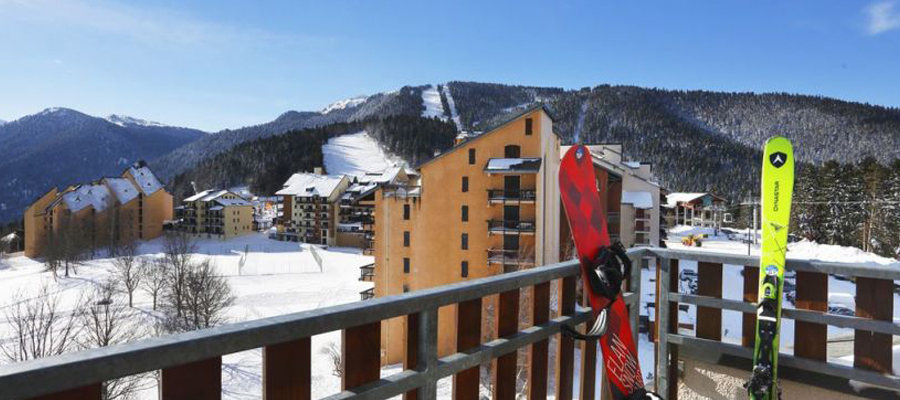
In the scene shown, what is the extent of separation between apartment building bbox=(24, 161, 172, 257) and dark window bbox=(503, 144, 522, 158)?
56.0 meters

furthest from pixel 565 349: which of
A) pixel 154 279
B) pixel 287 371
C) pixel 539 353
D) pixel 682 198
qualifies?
pixel 682 198

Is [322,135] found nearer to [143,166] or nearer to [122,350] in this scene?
[143,166]

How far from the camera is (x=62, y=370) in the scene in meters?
0.94

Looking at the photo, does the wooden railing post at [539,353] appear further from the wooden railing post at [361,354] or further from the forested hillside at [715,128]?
the forested hillside at [715,128]

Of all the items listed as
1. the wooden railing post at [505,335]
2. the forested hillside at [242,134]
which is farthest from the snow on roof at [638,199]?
the forested hillside at [242,134]

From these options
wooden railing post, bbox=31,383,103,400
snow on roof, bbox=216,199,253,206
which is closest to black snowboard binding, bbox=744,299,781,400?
wooden railing post, bbox=31,383,103,400

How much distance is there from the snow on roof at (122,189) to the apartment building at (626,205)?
202 ft

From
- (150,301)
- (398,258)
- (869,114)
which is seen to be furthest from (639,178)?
(869,114)

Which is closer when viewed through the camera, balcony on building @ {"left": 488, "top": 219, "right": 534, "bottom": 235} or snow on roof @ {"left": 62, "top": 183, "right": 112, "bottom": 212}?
balcony on building @ {"left": 488, "top": 219, "right": 534, "bottom": 235}

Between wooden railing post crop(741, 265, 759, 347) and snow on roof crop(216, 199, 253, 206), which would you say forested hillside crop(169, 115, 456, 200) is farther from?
wooden railing post crop(741, 265, 759, 347)

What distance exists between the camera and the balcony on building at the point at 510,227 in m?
22.8

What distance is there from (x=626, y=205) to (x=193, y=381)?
30.2 m

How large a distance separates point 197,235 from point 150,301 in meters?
30.9

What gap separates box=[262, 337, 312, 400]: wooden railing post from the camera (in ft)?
4.31
